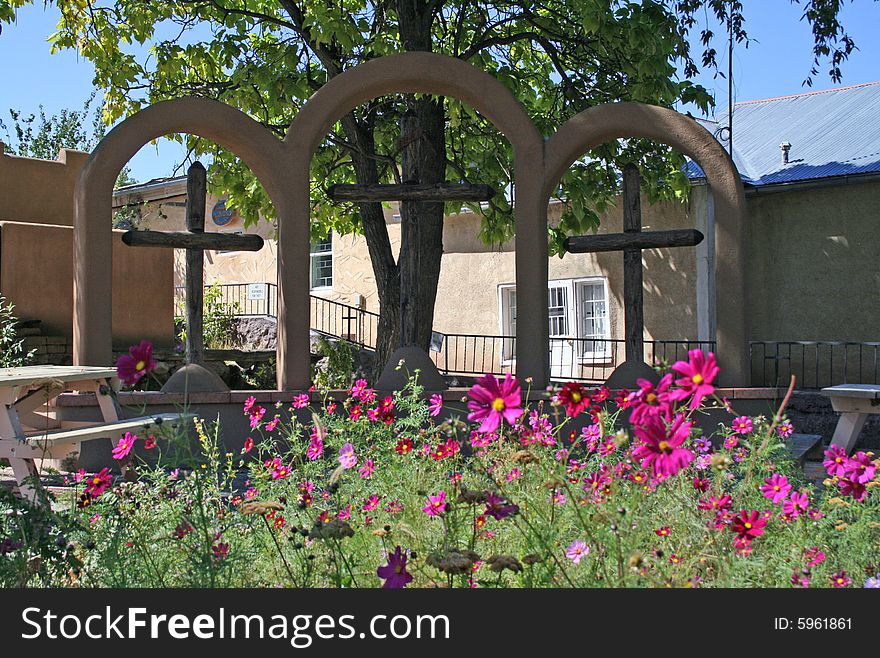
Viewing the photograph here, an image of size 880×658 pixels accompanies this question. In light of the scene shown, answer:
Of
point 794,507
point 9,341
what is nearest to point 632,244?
point 794,507

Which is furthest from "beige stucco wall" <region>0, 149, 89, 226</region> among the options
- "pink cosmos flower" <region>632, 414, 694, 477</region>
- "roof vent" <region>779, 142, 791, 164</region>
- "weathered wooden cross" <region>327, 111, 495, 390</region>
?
"pink cosmos flower" <region>632, 414, 694, 477</region>

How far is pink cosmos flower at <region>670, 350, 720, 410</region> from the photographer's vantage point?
2.42 m

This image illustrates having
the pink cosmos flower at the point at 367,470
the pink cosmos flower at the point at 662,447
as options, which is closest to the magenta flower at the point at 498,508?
the pink cosmos flower at the point at 662,447

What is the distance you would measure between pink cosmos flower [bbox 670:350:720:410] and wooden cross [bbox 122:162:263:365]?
5.85 meters

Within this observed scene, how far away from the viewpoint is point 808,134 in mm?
16609

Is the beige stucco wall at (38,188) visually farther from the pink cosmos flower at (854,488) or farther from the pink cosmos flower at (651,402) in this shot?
the pink cosmos flower at (651,402)

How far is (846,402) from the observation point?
7.83 meters

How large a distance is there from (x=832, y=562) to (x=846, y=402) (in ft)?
15.9

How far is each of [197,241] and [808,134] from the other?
40.2 ft

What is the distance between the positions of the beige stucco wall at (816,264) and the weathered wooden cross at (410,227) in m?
7.24

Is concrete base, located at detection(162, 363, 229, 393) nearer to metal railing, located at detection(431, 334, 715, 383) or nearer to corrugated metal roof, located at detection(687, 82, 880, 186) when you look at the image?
metal railing, located at detection(431, 334, 715, 383)

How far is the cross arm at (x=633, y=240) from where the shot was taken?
25.5ft

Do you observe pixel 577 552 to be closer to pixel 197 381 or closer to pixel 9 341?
pixel 197 381
